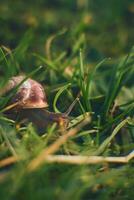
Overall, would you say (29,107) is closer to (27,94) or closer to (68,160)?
(27,94)

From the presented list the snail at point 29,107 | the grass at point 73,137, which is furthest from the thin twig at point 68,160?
the snail at point 29,107

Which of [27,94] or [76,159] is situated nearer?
[76,159]

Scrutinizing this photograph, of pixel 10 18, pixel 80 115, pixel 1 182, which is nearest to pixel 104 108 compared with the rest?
pixel 80 115

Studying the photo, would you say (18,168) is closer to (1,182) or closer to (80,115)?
(1,182)

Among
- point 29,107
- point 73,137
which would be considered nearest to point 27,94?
point 29,107

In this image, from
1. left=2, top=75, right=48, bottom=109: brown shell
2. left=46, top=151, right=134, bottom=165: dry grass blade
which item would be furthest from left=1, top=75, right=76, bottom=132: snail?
left=46, top=151, right=134, bottom=165: dry grass blade

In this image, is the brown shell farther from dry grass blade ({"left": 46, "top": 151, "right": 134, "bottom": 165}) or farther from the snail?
dry grass blade ({"left": 46, "top": 151, "right": 134, "bottom": 165})

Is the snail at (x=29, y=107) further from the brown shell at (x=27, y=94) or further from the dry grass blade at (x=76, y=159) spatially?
the dry grass blade at (x=76, y=159)
